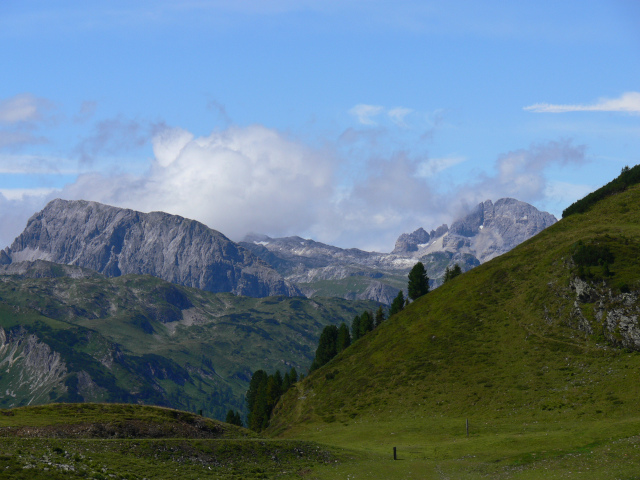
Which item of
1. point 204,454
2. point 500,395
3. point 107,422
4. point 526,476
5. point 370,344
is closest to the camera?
point 526,476

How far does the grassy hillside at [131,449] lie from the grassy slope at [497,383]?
6.16 meters

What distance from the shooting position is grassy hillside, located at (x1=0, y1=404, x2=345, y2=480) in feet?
152

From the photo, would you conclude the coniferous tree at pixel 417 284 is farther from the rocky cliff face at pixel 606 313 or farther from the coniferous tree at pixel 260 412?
the rocky cliff face at pixel 606 313

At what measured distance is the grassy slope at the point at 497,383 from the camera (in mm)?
63250

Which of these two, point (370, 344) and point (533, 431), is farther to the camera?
point (370, 344)

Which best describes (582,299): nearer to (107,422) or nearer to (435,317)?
(435,317)

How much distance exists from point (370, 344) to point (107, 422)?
9323cm

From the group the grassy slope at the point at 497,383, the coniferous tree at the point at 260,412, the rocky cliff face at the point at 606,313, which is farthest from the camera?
the coniferous tree at the point at 260,412

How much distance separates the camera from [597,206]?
159125 millimetres

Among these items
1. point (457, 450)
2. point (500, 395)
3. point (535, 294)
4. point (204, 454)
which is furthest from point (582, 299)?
point (204, 454)

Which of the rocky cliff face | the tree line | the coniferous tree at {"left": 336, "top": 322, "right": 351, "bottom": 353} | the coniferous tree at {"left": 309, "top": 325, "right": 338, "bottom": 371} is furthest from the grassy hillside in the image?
the coniferous tree at {"left": 309, "top": 325, "right": 338, "bottom": 371}

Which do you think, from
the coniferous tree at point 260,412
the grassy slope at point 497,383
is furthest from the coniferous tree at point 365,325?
the coniferous tree at point 260,412

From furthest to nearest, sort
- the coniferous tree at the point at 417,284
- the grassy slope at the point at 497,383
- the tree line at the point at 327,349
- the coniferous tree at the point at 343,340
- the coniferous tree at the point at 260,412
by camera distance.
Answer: the coniferous tree at the point at 417,284, the coniferous tree at the point at 343,340, the tree line at the point at 327,349, the coniferous tree at the point at 260,412, the grassy slope at the point at 497,383

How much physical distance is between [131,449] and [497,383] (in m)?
69.8
